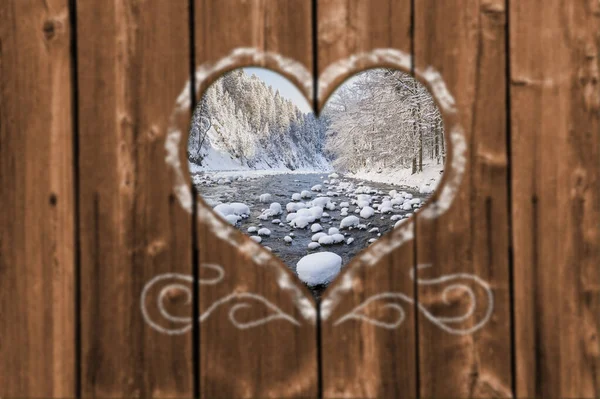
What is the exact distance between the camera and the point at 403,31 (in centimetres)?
72

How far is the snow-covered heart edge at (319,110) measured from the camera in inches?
28.0

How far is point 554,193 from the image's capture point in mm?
720

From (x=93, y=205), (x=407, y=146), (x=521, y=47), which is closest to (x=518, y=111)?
(x=521, y=47)

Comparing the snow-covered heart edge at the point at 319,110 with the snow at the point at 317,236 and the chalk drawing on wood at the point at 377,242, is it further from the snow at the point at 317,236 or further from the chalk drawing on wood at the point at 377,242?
the snow at the point at 317,236

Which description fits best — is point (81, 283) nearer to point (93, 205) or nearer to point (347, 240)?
point (93, 205)

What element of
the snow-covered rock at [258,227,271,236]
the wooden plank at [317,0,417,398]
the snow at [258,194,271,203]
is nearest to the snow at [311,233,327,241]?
the snow-covered rock at [258,227,271,236]

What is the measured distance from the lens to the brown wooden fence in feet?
2.34

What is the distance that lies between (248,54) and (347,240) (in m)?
4.90

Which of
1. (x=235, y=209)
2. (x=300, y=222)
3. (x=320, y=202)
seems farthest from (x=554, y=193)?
(x=320, y=202)

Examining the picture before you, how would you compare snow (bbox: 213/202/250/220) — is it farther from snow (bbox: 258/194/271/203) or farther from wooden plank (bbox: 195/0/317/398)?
wooden plank (bbox: 195/0/317/398)

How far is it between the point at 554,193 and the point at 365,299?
40 centimetres

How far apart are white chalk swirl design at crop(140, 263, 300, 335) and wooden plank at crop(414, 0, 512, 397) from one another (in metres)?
0.28

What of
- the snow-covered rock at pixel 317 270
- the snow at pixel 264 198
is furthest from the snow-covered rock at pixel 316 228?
the snow at pixel 264 198

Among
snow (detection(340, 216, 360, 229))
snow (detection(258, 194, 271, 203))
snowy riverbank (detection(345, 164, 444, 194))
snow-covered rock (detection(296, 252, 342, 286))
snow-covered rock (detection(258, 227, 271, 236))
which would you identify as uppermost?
snowy riverbank (detection(345, 164, 444, 194))
